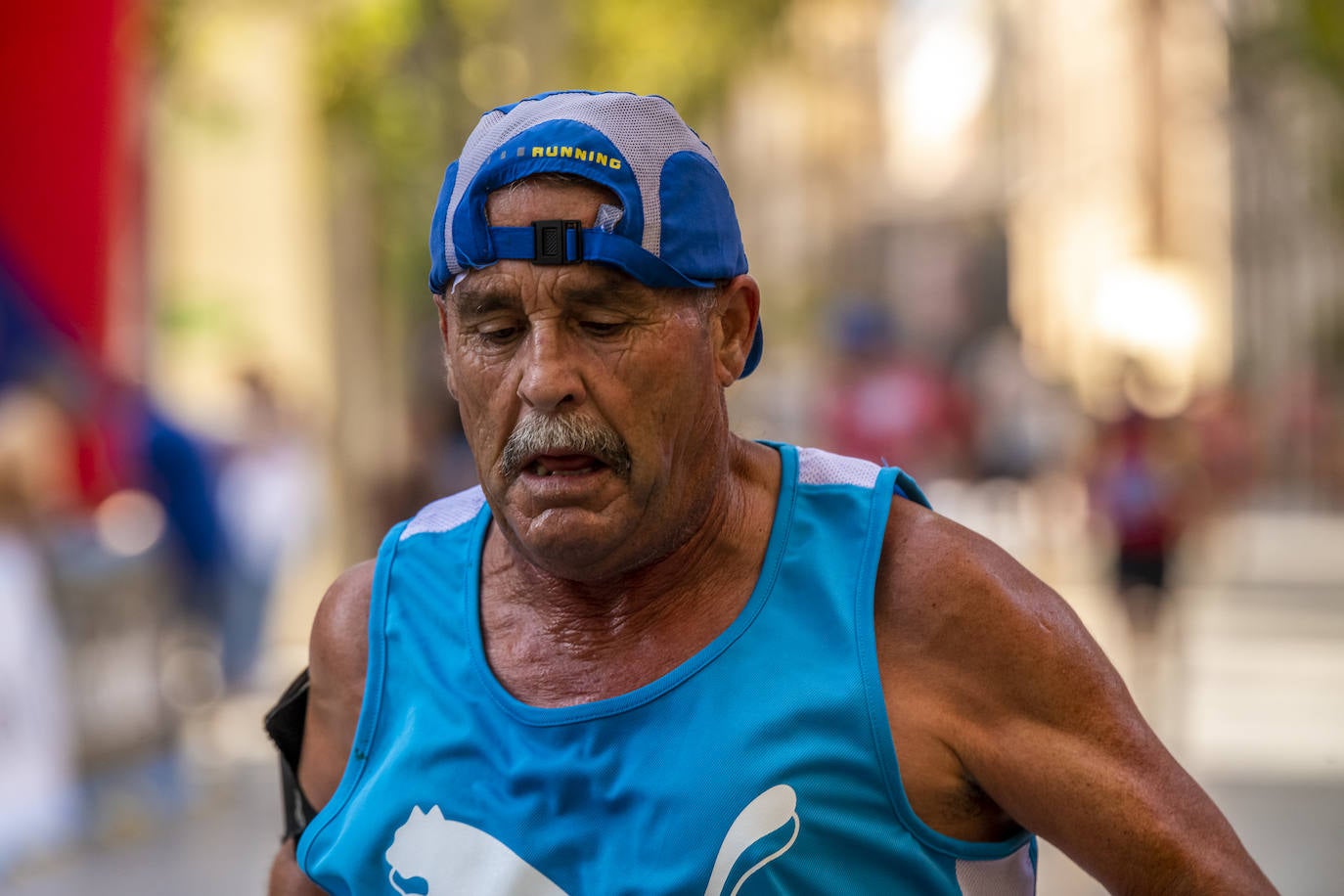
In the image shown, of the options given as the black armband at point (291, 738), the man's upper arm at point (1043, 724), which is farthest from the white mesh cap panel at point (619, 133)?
the black armband at point (291, 738)

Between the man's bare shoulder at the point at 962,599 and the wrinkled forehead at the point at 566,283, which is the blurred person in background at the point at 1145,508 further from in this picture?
the wrinkled forehead at the point at 566,283

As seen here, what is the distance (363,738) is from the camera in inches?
104

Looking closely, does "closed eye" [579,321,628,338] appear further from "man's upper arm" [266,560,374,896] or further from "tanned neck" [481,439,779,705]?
"man's upper arm" [266,560,374,896]

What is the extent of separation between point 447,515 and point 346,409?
505 inches

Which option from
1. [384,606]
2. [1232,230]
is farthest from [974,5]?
[384,606]

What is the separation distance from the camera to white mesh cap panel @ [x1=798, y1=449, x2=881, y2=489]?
262 cm

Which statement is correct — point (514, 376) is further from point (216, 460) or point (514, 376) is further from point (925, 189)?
point (925, 189)

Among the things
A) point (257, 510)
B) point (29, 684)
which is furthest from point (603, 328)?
point (257, 510)

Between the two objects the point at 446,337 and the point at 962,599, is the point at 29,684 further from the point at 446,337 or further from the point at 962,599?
the point at 962,599

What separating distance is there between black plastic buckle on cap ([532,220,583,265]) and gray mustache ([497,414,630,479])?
0.66 ft

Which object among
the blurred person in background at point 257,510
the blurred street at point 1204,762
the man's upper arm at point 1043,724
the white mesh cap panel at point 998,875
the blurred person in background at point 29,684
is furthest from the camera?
the blurred person in background at point 257,510

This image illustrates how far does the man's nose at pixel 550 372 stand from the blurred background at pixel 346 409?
1.72 metres

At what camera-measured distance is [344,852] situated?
257 centimetres

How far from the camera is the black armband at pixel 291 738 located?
2.84 meters
